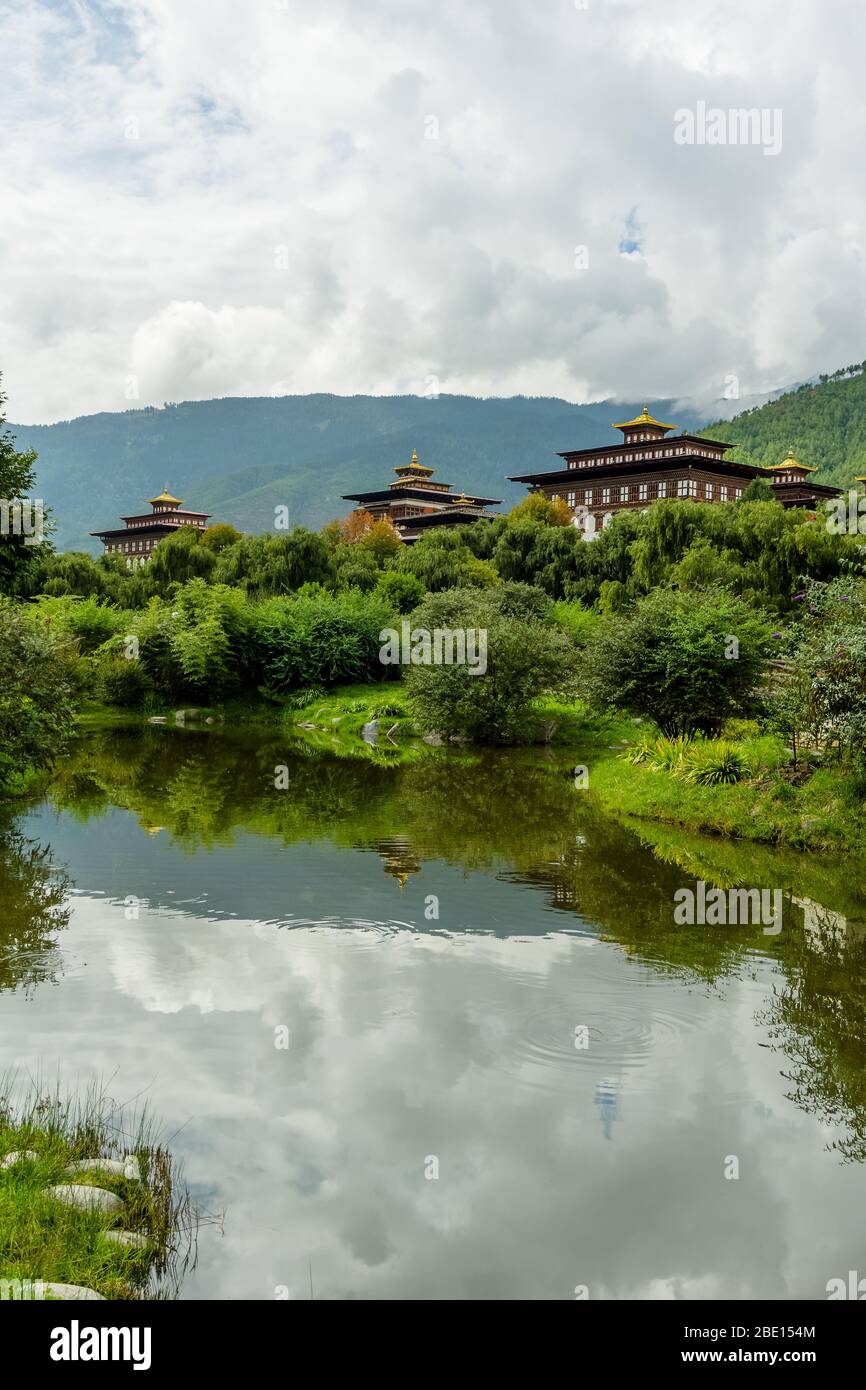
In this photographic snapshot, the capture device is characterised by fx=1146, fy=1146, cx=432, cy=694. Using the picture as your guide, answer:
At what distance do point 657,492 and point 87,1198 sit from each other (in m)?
66.6

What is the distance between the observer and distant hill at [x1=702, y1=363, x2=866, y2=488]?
275ft

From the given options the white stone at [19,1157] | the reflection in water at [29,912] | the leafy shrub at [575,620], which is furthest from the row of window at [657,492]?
the white stone at [19,1157]

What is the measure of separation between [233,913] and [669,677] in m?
12.8

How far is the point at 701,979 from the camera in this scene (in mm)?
11375

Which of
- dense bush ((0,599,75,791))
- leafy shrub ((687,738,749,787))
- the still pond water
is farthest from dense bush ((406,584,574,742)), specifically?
dense bush ((0,599,75,791))

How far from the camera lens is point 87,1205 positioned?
21.3 ft

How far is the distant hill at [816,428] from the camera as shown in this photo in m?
83.8

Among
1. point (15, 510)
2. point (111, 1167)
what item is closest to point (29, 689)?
point (15, 510)

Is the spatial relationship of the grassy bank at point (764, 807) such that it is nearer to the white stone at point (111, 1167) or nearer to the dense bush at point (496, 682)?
the dense bush at point (496, 682)

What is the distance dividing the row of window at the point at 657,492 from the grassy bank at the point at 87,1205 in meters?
63.8

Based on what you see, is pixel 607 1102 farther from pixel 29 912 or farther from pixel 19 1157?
pixel 29 912

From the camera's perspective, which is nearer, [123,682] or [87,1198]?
[87,1198]

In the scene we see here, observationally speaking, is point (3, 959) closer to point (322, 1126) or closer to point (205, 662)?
point (322, 1126)

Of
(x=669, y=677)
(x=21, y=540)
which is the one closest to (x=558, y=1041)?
(x=669, y=677)
